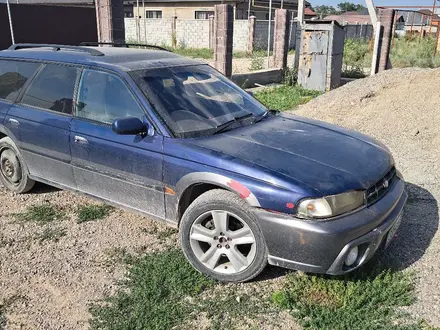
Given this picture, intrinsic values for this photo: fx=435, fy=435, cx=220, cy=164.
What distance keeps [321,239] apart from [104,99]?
228cm

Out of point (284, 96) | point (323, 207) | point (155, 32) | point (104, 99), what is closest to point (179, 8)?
point (155, 32)

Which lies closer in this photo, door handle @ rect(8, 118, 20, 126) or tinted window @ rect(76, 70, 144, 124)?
tinted window @ rect(76, 70, 144, 124)

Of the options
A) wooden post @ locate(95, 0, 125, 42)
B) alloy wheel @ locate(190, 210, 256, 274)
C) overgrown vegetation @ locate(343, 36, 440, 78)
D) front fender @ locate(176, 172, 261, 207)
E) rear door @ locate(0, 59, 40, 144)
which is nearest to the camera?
front fender @ locate(176, 172, 261, 207)

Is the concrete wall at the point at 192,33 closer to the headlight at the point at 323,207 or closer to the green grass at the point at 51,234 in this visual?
the green grass at the point at 51,234

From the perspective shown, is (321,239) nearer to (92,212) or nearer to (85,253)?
(85,253)

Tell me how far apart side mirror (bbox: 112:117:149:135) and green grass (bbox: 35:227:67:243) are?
1.31 m

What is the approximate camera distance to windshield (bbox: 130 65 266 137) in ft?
11.9

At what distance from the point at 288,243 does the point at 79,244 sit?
78.7 inches

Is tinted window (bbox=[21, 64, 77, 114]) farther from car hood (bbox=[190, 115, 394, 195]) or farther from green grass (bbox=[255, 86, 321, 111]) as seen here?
green grass (bbox=[255, 86, 321, 111])

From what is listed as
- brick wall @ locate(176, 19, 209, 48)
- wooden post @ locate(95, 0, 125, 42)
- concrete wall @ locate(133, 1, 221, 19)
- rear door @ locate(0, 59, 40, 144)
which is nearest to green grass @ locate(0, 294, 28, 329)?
rear door @ locate(0, 59, 40, 144)

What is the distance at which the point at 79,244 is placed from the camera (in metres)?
3.94

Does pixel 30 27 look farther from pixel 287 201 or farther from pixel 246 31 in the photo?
pixel 246 31

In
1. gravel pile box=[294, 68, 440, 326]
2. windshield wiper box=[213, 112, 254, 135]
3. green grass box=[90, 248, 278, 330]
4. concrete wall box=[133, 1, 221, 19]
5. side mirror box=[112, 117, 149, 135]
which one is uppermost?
concrete wall box=[133, 1, 221, 19]

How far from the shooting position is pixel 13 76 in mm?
4727
